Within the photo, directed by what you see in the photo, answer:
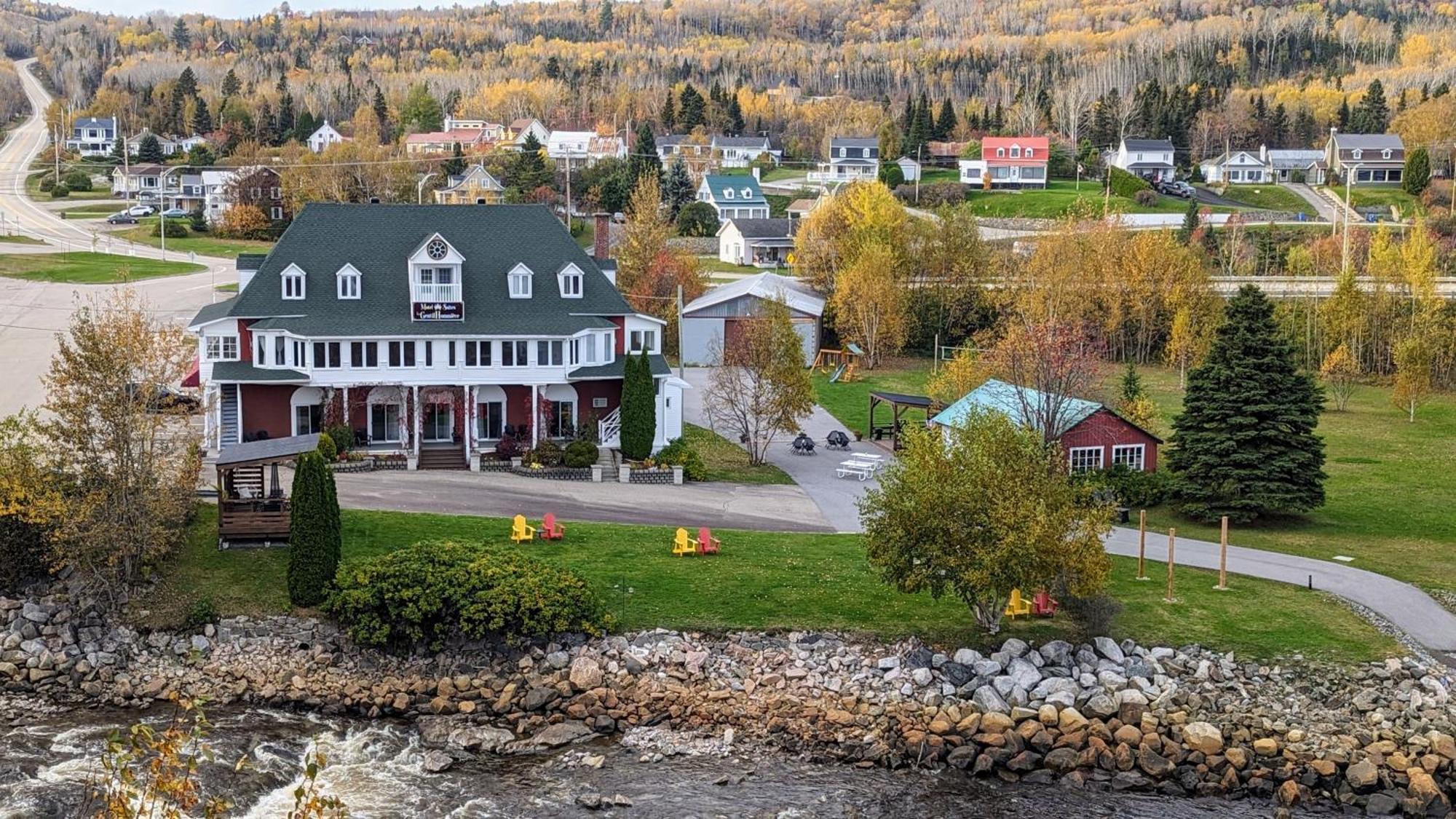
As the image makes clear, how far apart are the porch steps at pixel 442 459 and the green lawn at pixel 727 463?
6908mm

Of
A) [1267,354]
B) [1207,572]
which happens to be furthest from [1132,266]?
[1207,572]

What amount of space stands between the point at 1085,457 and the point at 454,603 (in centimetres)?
1859

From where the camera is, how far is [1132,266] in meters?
65.2

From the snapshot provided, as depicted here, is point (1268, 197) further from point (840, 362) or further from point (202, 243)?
point (202, 243)

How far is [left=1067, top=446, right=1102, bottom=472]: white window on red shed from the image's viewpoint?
132 feet

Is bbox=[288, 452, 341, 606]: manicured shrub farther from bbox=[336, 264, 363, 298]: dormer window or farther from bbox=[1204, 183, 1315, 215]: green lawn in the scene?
bbox=[1204, 183, 1315, 215]: green lawn

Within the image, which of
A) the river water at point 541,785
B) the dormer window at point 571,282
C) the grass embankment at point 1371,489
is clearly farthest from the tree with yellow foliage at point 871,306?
the river water at point 541,785

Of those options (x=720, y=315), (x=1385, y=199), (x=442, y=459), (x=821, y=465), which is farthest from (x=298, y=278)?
(x=1385, y=199)

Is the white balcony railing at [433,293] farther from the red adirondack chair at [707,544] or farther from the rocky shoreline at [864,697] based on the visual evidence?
the rocky shoreline at [864,697]

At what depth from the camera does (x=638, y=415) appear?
42.4 meters

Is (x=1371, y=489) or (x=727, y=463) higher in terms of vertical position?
(x=727, y=463)

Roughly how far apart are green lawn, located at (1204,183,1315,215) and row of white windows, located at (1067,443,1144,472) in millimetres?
68859

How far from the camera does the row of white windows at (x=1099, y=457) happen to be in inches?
1588

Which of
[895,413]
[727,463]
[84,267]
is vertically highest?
[84,267]
